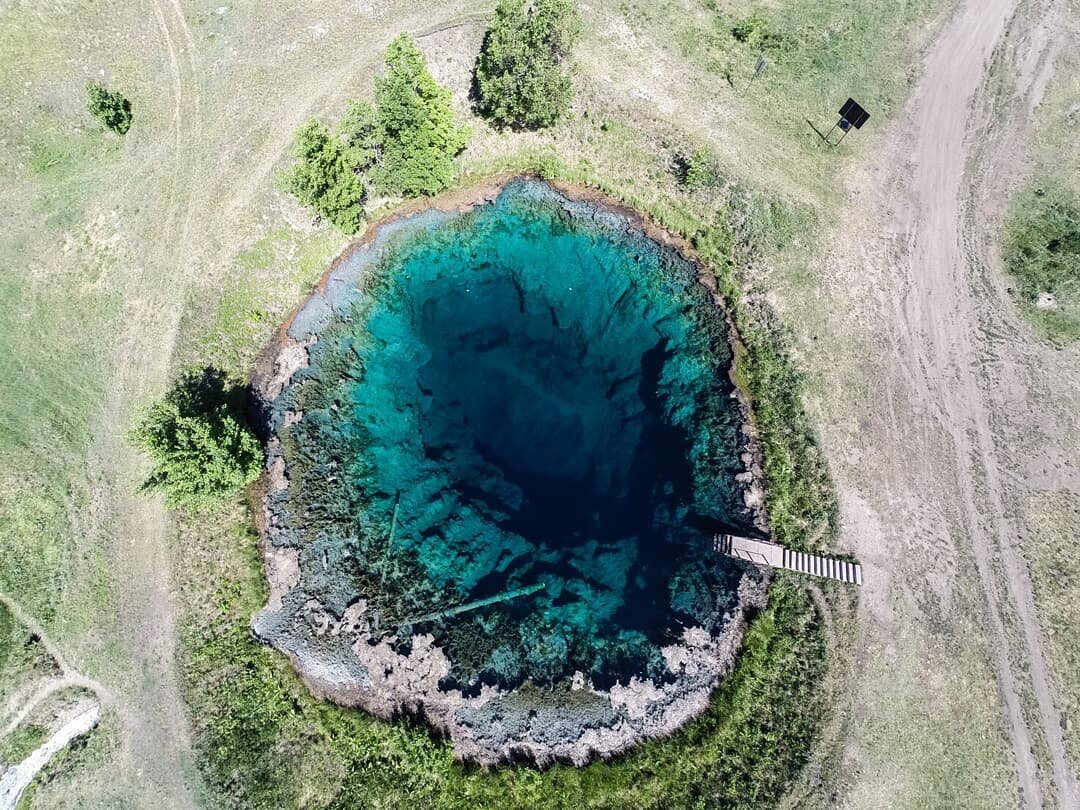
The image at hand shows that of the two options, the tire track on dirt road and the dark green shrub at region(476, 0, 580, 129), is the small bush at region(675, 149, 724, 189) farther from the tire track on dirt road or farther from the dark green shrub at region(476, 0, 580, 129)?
the tire track on dirt road

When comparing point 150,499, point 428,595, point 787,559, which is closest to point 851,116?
point 787,559

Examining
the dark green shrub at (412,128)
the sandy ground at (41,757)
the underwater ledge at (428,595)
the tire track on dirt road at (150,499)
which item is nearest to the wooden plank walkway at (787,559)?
the underwater ledge at (428,595)

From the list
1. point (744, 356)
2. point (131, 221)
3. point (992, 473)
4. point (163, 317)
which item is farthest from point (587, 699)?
point (131, 221)

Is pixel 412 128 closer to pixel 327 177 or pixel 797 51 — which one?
pixel 327 177

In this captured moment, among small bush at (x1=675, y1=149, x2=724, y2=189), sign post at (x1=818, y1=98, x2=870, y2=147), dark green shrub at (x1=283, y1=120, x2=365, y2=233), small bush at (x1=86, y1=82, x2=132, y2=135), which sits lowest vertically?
sign post at (x1=818, y1=98, x2=870, y2=147)

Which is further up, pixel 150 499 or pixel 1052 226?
pixel 150 499

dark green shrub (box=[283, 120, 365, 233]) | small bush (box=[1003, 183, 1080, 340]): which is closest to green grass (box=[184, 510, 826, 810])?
small bush (box=[1003, 183, 1080, 340])
